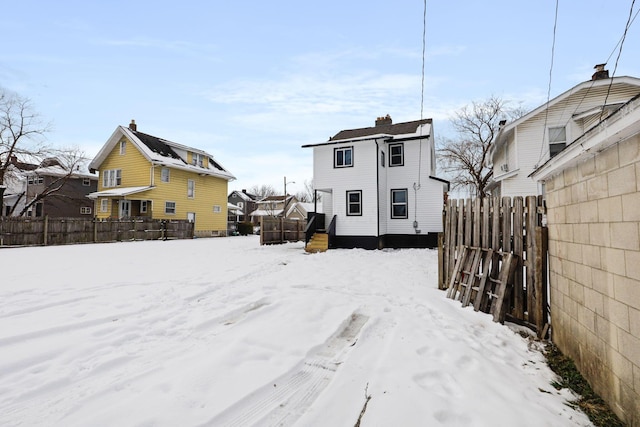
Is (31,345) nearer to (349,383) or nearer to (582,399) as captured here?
(349,383)

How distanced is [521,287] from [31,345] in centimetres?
618

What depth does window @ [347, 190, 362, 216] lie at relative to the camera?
16.7m

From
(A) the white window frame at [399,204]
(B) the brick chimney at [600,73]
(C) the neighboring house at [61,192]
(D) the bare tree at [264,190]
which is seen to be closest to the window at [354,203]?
(A) the white window frame at [399,204]

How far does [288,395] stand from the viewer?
2373 mm

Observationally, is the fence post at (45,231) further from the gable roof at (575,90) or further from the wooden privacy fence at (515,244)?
the gable roof at (575,90)

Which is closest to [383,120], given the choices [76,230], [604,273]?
[604,273]

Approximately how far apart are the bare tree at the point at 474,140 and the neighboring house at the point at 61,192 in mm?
38798

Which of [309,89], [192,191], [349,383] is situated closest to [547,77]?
[349,383]

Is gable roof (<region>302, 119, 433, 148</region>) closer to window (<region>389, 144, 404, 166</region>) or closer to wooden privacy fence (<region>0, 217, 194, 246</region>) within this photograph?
window (<region>389, 144, 404, 166</region>)

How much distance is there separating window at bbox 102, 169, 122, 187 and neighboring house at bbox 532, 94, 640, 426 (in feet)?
98.7

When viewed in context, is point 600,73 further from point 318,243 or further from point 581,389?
point 581,389

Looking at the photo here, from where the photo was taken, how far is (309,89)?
69.9 ft

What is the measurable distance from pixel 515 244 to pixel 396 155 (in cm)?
1373

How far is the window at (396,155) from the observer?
17403 millimetres
